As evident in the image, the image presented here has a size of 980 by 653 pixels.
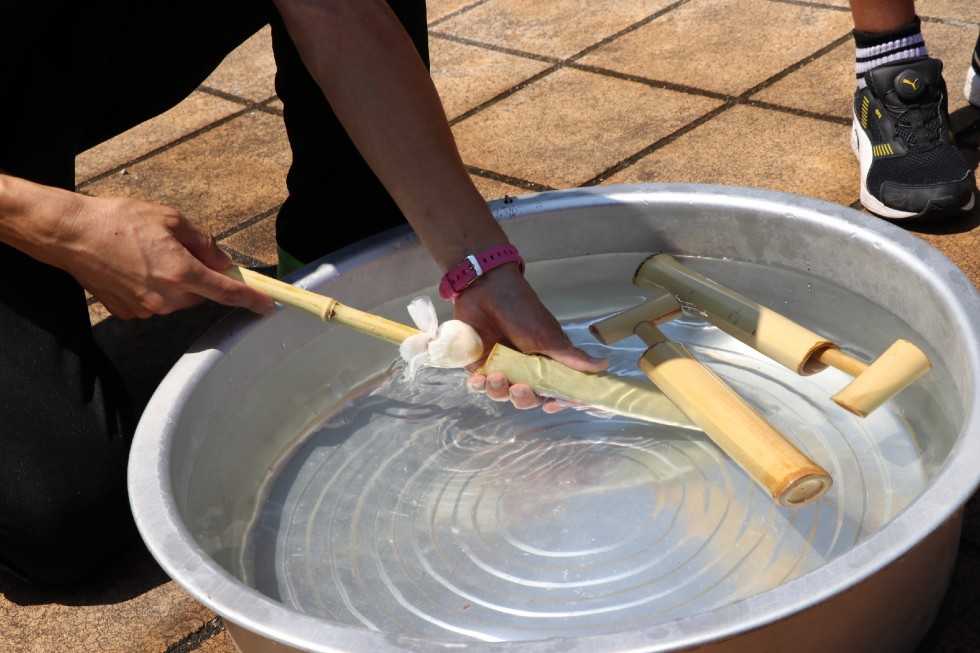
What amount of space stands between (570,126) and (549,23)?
661mm

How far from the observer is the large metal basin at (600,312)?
956mm

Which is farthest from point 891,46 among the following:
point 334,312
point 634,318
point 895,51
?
point 334,312

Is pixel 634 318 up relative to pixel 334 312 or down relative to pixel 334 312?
down

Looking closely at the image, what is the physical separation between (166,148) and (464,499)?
4.97 ft

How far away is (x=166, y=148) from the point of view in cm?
262

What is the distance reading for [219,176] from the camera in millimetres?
2453

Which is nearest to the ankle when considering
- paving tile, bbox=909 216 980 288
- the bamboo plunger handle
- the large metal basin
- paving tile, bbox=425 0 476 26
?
paving tile, bbox=909 216 980 288

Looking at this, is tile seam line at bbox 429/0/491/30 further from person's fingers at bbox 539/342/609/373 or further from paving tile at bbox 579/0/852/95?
person's fingers at bbox 539/342/609/373

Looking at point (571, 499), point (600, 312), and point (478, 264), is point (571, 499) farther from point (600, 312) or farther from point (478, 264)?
point (600, 312)

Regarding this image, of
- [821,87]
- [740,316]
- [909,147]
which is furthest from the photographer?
[821,87]

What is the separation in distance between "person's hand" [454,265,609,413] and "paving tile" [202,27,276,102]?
155 centimetres

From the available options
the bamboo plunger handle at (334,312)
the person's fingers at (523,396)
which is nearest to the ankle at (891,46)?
the person's fingers at (523,396)

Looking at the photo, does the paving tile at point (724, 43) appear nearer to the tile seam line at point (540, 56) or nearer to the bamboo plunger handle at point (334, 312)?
the tile seam line at point (540, 56)

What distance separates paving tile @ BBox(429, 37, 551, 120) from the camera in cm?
265
